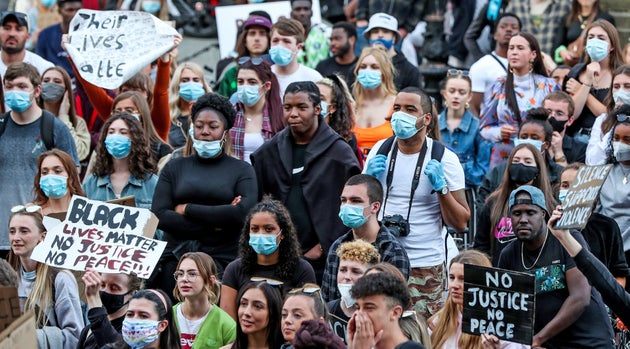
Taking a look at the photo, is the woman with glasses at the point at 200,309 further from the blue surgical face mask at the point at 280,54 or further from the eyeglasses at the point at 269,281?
the blue surgical face mask at the point at 280,54

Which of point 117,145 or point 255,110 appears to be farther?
point 255,110

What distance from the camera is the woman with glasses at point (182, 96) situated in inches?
590

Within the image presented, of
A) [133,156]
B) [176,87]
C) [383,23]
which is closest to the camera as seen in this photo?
[133,156]

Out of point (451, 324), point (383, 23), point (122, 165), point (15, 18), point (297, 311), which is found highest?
point (15, 18)

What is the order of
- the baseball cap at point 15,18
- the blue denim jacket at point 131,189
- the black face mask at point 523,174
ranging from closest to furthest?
the black face mask at point 523,174 → the blue denim jacket at point 131,189 → the baseball cap at point 15,18

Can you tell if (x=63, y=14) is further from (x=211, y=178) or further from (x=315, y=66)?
(x=211, y=178)

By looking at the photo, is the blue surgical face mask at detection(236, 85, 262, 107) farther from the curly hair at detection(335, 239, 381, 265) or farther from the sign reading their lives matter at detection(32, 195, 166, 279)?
the curly hair at detection(335, 239, 381, 265)

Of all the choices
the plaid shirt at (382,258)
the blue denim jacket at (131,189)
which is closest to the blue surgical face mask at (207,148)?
the blue denim jacket at (131,189)

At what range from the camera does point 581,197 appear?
10.1m

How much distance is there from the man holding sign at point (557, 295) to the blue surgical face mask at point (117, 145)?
3530mm

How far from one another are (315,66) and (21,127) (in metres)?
4.22

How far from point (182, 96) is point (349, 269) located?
452 centimetres

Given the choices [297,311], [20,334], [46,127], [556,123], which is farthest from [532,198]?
[46,127]

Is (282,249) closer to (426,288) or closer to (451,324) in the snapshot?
(426,288)
